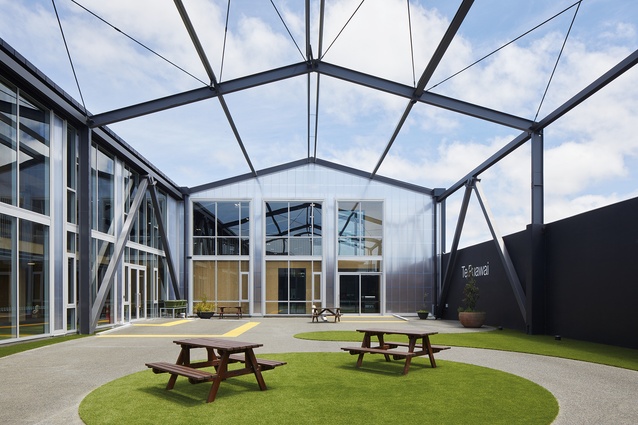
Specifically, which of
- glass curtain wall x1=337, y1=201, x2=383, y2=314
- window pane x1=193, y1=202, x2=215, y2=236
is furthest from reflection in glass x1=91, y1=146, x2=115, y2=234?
glass curtain wall x1=337, y1=201, x2=383, y2=314

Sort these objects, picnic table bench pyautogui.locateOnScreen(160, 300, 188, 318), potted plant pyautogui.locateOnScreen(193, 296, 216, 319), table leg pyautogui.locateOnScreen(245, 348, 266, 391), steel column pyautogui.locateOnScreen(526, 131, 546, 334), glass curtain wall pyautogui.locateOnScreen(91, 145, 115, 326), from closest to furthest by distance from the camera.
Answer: table leg pyautogui.locateOnScreen(245, 348, 266, 391) < steel column pyautogui.locateOnScreen(526, 131, 546, 334) < glass curtain wall pyautogui.locateOnScreen(91, 145, 115, 326) < picnic table bench pyautogui.locateOnScreen(160, 300, 188, 318) < potted plant pyautogui.locateOnScreen(193, 296, 216, 319)

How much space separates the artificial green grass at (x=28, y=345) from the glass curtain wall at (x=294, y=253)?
1233 centimetres

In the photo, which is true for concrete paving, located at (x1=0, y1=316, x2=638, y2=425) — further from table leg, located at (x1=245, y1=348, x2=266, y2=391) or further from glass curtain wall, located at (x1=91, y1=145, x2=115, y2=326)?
glass curtain wall, located at (x1=91, y1=145, x2=115, y2=326)

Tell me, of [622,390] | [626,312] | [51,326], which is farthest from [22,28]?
[626,312]

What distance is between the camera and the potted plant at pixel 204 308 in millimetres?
23141

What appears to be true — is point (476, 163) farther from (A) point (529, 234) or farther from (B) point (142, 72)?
(B) point (142, 72)

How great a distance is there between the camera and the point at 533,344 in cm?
1210

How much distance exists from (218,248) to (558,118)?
50.2 feet

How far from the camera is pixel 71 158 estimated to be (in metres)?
14.4

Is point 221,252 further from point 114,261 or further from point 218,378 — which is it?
point 218,378

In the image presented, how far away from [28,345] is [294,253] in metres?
14.6

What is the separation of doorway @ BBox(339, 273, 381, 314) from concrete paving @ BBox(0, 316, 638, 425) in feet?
38.0

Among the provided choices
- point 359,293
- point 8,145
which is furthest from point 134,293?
point 359,293

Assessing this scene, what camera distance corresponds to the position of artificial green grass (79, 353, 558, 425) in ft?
17.9
